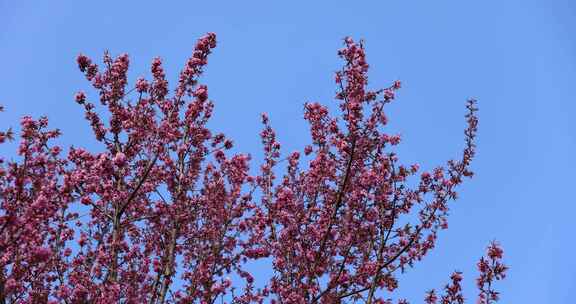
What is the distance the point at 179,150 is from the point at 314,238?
4.22 m

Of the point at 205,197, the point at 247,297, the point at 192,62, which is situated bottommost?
the point at 247,297

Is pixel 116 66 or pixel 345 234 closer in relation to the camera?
pixel 345 234

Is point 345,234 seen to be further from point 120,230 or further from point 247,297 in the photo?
point 120,230

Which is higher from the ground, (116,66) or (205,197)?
(116,66)

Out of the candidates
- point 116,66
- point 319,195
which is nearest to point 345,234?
point 319,195

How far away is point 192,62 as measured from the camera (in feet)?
44.9

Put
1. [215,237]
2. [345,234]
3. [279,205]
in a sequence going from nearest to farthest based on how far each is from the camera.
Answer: [345,234] < [279,205] < [215,237]

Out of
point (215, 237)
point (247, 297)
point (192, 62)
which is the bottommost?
point (247, 297)

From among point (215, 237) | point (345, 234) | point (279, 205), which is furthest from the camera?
point (215, 237)

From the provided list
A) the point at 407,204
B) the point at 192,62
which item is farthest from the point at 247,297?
Result: the point at 192,62

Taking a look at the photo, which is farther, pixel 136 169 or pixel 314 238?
pixel 136 169

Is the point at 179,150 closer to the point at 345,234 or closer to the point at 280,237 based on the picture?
the point at 280,237

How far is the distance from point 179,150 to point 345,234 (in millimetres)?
4771

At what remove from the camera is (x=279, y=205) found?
13188 mm
